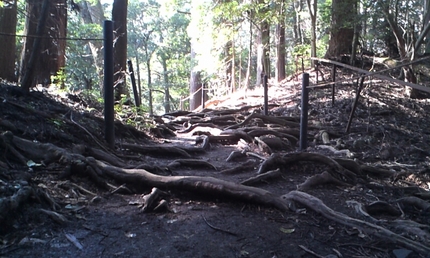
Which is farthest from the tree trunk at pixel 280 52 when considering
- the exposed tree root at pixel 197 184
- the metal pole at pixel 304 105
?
the exposed tree root at pixel 197 184

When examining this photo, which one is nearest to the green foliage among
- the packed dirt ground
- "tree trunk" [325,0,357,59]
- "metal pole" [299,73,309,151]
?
the packed dirt ground

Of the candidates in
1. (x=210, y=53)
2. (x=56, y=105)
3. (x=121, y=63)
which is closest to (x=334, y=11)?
(x=121, y=63)

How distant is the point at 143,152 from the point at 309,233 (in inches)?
140

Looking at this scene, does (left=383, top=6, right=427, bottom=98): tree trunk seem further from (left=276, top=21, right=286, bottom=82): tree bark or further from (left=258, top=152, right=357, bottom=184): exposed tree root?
(left=276, top=21, right=286, bottom=82): tree bark

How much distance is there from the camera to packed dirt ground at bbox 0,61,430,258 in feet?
8.73

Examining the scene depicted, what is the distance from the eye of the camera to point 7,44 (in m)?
7.52

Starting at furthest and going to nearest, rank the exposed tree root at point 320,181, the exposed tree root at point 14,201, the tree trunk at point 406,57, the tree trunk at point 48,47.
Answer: the tree trunk at point 406,57 < the tree trunk at point 48,47 < the exposed tree root at point 320,181 < the exposed tree root at point 14,201

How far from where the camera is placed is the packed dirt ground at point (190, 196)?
2.66 metres

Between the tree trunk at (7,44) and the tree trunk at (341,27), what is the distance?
9.09 meters

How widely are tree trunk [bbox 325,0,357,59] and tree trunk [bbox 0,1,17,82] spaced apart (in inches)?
358

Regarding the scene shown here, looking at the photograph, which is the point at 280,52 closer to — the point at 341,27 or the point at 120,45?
the point at 341,27

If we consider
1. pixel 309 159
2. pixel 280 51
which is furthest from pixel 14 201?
pixel 280 51

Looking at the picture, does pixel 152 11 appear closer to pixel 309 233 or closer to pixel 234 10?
pixel 234 10

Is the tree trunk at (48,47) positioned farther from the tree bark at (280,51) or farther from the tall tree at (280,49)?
the tree bark at (280,51)
